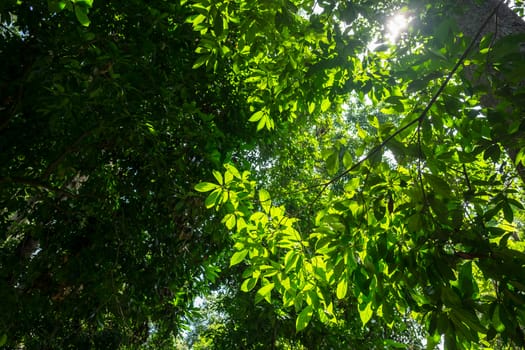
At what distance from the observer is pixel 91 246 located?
303 centimetres

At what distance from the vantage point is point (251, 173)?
9.87 ft

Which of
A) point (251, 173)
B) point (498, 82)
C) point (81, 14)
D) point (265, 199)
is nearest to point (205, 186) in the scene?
point (265, 199)

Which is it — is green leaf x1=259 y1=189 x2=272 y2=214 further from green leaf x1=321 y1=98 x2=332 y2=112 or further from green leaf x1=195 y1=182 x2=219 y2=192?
green leaf x1=321 y1=98 x2=332 y2=112

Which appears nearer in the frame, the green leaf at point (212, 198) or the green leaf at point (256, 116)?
the green leaf at point (212, 198)

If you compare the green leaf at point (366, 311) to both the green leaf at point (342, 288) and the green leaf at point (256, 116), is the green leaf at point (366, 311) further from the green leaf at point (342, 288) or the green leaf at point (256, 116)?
the green leaf at point (256, 116)

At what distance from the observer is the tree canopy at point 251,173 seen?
1.19 meters

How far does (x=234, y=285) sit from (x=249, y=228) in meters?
4.65

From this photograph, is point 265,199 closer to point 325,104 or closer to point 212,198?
point 212,198

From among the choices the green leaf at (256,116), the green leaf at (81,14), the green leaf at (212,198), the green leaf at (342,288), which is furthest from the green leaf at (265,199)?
the green leaf at (81,14)

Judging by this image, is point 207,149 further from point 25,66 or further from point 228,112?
point 25,66

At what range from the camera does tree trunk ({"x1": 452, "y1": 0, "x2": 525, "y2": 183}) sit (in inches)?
44.8

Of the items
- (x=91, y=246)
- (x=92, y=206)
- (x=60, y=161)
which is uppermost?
(x=60, y=161)

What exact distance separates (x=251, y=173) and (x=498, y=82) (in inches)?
82.6

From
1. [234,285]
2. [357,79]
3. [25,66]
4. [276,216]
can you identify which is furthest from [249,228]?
[234,285]
